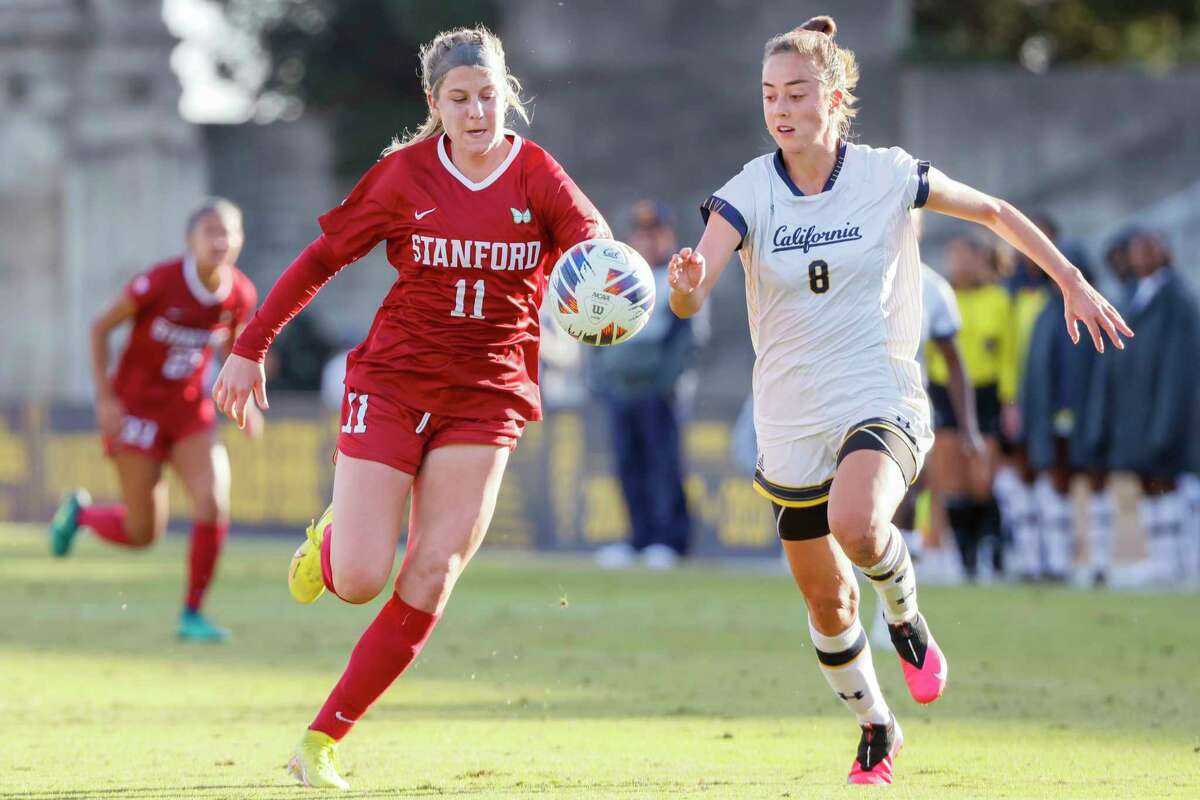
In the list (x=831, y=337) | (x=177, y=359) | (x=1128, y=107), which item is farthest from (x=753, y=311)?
(x=1128, y=107)

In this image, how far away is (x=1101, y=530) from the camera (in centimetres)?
1634

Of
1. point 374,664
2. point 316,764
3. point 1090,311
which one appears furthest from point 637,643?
point 1090,311

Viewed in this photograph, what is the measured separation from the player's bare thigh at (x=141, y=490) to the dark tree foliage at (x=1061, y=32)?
29.3 meters

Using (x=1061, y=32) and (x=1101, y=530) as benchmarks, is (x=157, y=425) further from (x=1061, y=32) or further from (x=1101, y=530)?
(x=1061, y=32)

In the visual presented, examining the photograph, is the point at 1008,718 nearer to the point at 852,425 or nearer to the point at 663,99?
the point at 852,425

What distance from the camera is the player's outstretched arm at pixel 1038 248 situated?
668cm

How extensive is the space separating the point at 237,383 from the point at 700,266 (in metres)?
1.58

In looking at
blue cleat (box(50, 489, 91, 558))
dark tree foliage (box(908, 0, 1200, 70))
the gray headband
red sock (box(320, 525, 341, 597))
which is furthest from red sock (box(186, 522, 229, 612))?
dark tree foliage (box(908, 0, 1200, 70))

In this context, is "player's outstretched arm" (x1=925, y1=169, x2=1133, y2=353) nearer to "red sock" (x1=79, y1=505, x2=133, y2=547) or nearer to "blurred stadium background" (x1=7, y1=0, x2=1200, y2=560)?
"red sock" (x1=79, y1=505, x2=133, y2=547)

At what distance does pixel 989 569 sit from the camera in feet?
53.1

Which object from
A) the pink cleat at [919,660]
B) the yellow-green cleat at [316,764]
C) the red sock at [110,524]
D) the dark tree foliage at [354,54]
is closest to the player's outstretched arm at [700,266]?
the pink cleat at [919,660]

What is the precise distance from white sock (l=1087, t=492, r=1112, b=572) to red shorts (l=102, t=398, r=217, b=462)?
7.46 metres

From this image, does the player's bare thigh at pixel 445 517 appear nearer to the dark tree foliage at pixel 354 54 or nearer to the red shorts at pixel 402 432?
the red shorts at pixel 402 432

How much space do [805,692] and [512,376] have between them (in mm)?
3120
